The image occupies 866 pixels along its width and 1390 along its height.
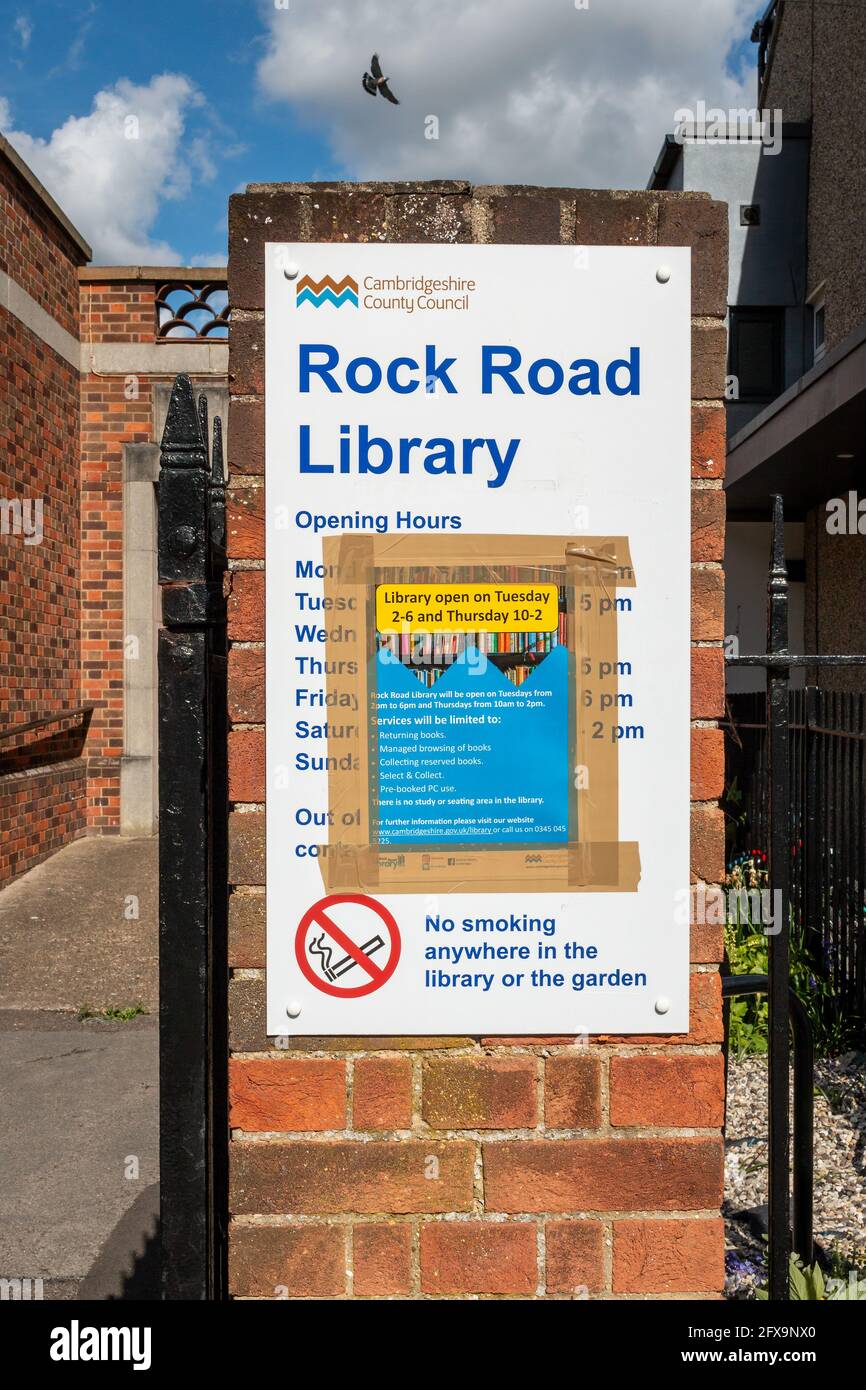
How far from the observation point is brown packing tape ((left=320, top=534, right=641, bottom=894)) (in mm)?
1675

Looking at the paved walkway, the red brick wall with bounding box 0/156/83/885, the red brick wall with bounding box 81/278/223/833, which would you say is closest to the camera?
the paved walkway

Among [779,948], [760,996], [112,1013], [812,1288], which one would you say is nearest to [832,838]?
[760,996]

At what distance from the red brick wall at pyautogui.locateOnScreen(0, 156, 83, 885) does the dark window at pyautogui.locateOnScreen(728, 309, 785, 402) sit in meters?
9.24

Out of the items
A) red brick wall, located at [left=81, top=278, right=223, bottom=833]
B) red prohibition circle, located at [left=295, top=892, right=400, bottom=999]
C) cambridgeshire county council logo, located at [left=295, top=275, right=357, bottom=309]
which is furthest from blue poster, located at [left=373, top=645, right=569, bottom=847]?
red brick wall, located at [left=81, top=278, right=223, bottom=833]

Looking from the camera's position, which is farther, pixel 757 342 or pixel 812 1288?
pixel 757 342

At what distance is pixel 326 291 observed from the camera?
1683 mm

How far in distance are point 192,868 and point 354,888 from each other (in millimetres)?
277

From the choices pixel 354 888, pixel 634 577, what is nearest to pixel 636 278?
pixel 634 577

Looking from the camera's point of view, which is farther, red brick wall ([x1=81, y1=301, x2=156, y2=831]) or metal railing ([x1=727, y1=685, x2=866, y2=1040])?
red brick wall ([x1=81, y1=301, x2=156, y2=831])

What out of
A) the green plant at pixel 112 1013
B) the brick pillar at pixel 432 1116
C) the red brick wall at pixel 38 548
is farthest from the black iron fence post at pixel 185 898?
the red brick wall at pixel 38 548

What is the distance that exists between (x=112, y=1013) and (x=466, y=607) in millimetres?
5113

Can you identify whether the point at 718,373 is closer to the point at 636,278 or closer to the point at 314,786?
the point at 636,278

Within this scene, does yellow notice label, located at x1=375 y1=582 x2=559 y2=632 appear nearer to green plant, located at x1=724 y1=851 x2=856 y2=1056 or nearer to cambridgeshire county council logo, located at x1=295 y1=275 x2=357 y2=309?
cambridgeshire county council logo, located at x1=295 y1=275 x2=357 y2=309

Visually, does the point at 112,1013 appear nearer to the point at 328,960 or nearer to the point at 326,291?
the point at 328,960
